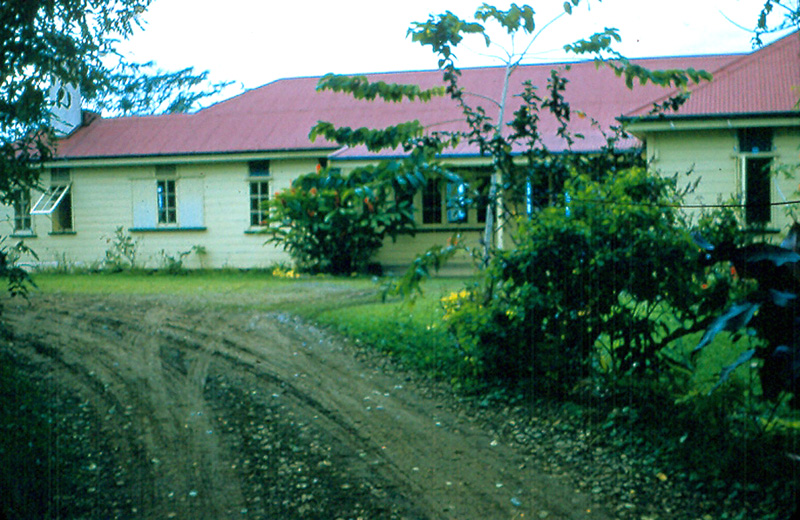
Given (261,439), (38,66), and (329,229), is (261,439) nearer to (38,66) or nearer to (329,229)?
(38,66)

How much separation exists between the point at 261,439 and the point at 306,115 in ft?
51.5

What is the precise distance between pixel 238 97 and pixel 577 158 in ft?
57.3

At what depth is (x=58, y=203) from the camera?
20484 millimetres

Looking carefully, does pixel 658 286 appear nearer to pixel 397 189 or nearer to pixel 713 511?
pixel 713 511

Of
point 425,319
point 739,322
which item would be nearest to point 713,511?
point 739,322

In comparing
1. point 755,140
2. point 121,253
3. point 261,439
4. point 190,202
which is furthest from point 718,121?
point 121,253

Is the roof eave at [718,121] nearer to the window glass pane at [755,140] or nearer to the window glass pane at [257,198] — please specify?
the window glass pane at [755,140]

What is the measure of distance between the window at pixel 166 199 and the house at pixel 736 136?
11952mm

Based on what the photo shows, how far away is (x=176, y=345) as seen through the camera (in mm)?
9070

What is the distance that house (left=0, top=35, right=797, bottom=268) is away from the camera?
18.7 meters

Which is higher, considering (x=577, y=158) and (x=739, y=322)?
(x=577, y=158)

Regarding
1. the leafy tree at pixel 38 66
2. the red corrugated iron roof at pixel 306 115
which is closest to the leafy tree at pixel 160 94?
the red corrugated iron roof at pixel 306 115

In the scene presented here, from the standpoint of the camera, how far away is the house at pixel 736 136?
533 inches

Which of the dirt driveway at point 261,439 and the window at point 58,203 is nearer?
the dirt driveway at point 261,439
